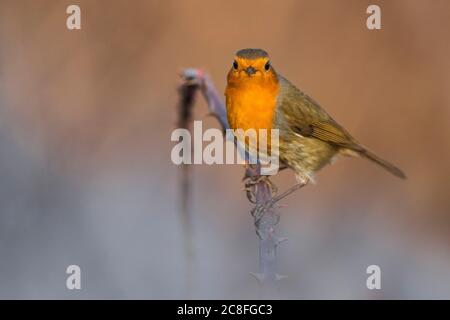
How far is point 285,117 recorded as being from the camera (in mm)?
3631

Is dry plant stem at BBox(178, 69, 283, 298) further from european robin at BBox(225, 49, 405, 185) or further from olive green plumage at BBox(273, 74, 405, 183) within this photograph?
olive green plumage at BBox(273, 74, 405, 183)

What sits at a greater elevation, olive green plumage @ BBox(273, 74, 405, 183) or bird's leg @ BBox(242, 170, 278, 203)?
olive green plumage @ BBox(273, 74, 405, 183)

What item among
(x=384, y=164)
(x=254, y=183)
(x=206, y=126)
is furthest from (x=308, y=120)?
(x=206, y=126)

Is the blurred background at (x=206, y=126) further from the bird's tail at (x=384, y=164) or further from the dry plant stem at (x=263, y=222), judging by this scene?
the dry plant stem at (x=263, y=222)

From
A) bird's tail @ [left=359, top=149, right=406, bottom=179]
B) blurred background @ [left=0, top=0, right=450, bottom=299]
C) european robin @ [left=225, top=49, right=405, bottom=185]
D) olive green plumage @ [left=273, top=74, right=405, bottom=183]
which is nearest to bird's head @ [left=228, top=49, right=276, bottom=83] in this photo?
european robin @ [left=225, top=49, right=405, bottom=185]

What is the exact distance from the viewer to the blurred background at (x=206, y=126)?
411 centimetres

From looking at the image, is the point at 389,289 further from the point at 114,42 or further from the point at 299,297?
the point at 114,42

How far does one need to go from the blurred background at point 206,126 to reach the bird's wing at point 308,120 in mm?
887

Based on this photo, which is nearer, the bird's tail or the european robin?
the european robin

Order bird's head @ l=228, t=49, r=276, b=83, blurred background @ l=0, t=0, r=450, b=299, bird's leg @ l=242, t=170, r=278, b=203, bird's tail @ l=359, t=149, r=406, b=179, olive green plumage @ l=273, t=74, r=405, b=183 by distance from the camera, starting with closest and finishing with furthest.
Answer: bird's leg @ l=242, t=170, r=278, b=203 → bird's head @ l=228, t=49, r=276, b=83 → olive green plumage @ l=273, t=74, r=405, b=183 → bird's tail @ l=359, t=149, r=406, b=179 → blurred background @ l=0, t=0, r=450, b=299

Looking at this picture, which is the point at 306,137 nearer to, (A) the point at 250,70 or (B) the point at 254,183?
(A) the point at 250,70

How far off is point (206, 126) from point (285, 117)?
1.39 meters

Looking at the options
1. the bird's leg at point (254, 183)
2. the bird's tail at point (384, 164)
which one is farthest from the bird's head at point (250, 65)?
the bird's tail at point (384, 164)

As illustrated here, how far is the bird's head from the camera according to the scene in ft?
10.5
